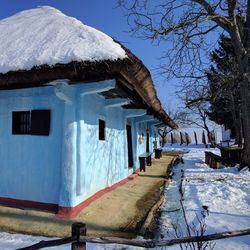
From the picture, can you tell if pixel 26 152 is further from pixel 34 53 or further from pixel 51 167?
pixel 34 53

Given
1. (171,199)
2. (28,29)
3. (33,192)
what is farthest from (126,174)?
(28,29)

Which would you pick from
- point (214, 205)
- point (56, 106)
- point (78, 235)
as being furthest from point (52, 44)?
point (214, 205)

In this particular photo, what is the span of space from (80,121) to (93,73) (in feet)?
3.68

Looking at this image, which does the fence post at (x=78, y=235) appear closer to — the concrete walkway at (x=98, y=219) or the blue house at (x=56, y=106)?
the concrete walkway at (x=98, y=219)

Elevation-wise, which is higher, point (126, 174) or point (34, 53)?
point (34, 53)

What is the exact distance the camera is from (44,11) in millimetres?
7711

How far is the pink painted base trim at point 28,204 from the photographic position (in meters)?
5.23

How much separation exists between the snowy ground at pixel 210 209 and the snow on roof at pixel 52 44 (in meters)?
2.71

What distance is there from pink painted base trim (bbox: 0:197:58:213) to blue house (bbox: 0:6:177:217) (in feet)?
0.06

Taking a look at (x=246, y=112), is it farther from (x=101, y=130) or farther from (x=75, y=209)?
(x=75, y=209)

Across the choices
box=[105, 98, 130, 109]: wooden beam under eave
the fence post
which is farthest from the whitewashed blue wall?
the fence post

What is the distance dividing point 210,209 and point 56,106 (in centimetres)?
342

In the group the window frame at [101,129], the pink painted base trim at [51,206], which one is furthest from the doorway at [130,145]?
the pink painted base trim at [51,206]

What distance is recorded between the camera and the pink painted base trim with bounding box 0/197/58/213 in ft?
17.2
